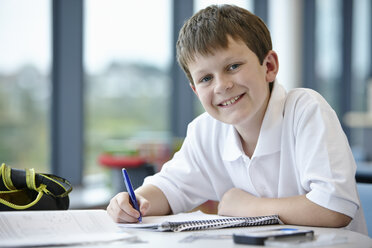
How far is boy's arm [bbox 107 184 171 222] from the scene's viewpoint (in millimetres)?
1268

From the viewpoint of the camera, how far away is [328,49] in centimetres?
658

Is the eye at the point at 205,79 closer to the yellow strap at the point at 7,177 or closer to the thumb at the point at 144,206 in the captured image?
the thumb at the point at 144,206

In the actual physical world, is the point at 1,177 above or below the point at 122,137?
above

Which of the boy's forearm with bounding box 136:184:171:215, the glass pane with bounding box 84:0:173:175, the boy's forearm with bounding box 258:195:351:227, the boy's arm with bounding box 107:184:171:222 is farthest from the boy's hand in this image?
the glass pane with bounding box 84:0:173:175

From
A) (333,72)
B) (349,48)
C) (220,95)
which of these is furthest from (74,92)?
(349,48)

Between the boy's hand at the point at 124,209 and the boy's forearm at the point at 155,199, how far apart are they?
0.11 m

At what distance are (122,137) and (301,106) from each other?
212 cm

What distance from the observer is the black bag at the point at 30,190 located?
1283 mm

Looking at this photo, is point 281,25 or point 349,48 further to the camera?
point 349,48

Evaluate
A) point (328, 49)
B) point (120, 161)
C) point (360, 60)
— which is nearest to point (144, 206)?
point (120, 161)

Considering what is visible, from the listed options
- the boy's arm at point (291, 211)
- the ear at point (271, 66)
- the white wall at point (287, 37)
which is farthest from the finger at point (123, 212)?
the white wall at point (287, 37)

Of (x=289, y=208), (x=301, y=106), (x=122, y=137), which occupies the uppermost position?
(x=301, y=106)

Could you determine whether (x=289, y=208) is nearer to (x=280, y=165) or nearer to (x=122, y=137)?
(x=280, y=165)

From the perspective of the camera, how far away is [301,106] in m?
1.40
